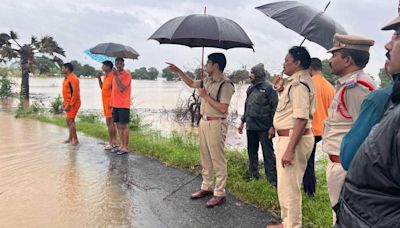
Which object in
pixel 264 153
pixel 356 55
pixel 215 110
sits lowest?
pixel 264 153

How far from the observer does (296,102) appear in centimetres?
324

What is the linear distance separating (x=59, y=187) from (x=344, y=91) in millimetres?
4069

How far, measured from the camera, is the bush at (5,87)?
17.1m

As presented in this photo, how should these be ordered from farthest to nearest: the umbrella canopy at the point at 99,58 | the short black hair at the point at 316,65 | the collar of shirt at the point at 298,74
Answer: the umbrella canopy at the point at 99,58 < the short black hair at the point at 316,65 < the collar of shirt at the point at 298,74

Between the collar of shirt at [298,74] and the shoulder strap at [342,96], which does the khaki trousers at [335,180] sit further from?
the collar of shirt at [298,74]

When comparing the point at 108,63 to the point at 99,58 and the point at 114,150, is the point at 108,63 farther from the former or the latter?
the point at 114,150

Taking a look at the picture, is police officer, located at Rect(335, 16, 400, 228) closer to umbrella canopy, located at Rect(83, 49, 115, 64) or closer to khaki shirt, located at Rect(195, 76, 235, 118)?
khaki shirt, located at Rect(195, 76, 235, 118)

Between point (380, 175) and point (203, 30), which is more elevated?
point (203, 30)

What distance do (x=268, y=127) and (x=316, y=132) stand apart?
65cm

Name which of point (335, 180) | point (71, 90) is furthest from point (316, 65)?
point (71, 90)

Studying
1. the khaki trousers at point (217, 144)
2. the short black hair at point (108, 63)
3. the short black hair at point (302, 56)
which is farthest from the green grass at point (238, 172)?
the short black hair at point (108, 63)

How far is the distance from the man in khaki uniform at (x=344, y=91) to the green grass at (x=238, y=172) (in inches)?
45.2

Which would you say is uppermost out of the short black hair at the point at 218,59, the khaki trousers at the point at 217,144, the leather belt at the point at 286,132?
the short black hair at the point at 218,59

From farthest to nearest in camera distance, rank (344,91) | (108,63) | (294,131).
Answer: (108,63) < (294,131) < (344,91)
